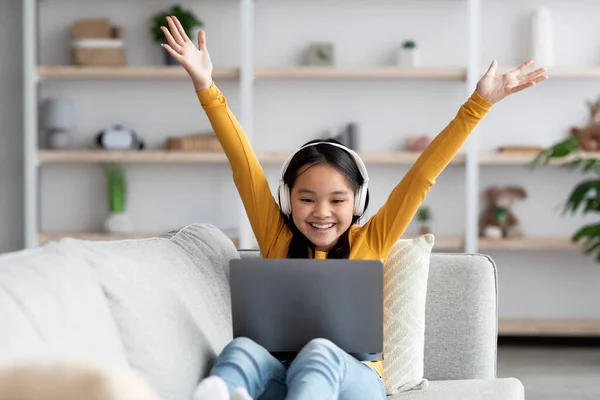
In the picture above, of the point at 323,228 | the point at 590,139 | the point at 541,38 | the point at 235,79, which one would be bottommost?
the point at 323,228

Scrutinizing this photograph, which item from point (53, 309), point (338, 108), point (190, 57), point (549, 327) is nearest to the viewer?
point (53, 309)

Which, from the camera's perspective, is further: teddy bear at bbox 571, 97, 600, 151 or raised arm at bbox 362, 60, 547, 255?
teddy bear at bbox 571, 97, 600, 151

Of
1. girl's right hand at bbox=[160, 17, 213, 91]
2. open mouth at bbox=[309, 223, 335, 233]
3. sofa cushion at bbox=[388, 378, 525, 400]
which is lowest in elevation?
sofa cushion at bbox=[388, 378, 525, 400]

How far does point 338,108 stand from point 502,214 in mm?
1163

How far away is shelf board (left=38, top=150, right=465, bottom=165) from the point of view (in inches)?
197

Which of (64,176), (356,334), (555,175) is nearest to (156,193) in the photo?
(64,176)

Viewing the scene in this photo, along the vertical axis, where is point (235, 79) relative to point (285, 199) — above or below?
above

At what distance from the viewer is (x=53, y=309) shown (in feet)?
4.20

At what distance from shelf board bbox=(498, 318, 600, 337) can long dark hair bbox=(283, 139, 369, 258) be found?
9.80 feet

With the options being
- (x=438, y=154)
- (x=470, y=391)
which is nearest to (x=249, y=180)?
(x=438, y=154)

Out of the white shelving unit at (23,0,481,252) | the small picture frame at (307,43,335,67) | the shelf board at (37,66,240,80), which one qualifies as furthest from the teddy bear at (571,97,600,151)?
the shelf board at (37,66,240,80)

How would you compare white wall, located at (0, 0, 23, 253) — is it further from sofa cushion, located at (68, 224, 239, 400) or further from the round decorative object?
sofa cushion, located at (68, 224, 239, 400)

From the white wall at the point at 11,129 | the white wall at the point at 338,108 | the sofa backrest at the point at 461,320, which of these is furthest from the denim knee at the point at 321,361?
the white wall at the point at 11,129

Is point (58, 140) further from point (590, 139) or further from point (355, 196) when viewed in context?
point (355, 196)
